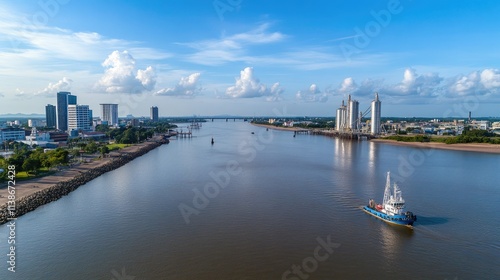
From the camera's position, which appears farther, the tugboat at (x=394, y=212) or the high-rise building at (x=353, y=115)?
the high-rise building at (x=353, y=115)

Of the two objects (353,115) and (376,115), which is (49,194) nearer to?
(376,115)

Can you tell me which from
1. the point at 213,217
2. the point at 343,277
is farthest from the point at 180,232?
the point at 343,277

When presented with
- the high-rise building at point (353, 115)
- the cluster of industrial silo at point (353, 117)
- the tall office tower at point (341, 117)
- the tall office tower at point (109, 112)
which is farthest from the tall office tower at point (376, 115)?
the tall office tower at point (109, 112)

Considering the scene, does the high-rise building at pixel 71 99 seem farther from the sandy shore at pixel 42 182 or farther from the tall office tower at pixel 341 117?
the tall office tower at pixel 341 117

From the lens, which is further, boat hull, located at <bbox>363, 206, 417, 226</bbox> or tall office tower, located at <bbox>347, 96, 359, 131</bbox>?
tall office tower, located at <bbox>347, 96, 359, 131</bbox>

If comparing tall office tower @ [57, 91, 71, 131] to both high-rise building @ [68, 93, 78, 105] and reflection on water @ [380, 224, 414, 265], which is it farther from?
reflection on water @ [380, 224, 414, 265]

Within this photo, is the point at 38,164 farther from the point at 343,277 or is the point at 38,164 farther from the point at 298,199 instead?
the point at 343,277

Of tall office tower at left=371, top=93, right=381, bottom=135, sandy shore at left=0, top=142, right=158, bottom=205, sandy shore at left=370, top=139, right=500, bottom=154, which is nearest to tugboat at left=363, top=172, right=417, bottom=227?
sandy shore at left=0, top=142, right=158, bottom=205
